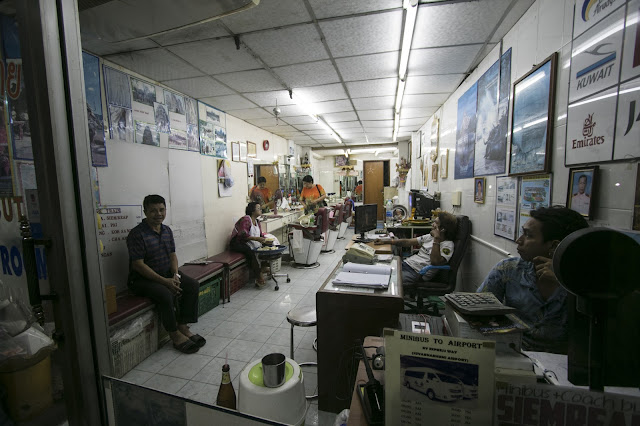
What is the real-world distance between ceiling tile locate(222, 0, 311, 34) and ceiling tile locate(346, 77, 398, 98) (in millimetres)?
1613

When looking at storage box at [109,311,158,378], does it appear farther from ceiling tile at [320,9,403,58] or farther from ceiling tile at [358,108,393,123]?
ceiling tile at [358,108,393,123]

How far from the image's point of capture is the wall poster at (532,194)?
1943 millimetres

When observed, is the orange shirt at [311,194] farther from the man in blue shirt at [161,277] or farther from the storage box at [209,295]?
the man in blue shirt at [161,277]

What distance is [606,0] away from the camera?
53.3 inches

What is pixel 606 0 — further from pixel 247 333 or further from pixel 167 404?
pixel 247 333

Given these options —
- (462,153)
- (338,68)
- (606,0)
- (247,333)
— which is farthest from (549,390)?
(462,153)

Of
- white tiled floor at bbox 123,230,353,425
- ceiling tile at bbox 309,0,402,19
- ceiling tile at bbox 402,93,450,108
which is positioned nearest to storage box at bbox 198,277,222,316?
white tiled floor at bbox 123,230,353,425

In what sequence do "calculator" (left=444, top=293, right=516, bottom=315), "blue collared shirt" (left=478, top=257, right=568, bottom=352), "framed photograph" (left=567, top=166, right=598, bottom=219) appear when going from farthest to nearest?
"framed photograph" (left=567, top=166, right=598, bottom=219) → "blue collared shirt" (left=478, top=257, right=568, bottom=352) → "calculator" (left=444, top=293, right=516, bottom=315)

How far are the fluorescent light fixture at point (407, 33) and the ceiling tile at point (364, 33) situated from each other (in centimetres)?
6

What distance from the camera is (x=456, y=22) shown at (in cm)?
231

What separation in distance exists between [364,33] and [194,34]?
1555 mm

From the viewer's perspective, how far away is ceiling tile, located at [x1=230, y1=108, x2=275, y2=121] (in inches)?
190

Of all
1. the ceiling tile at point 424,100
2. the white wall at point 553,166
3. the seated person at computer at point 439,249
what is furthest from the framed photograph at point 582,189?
the ceiling tile at point 424,100

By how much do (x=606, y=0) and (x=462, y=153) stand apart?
2396mm
